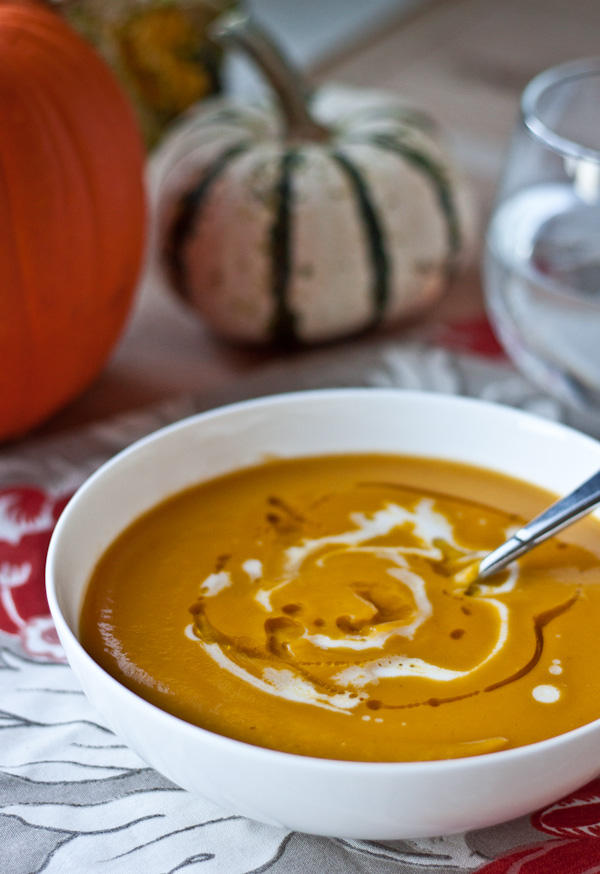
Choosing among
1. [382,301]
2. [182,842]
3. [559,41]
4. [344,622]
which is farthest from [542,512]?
[559,41]

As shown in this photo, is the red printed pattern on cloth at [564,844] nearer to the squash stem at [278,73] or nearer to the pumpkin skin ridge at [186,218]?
the pumpkin skin ridge at [186,218]

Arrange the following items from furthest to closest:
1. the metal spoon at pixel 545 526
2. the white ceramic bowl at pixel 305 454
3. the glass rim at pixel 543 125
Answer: the glass rim at pixel 543 125 < the metal spoon at pixel 545 526 < the white ceramic bowl at pixel 305 454

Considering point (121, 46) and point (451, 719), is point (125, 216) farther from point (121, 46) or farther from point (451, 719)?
point (451, 719)

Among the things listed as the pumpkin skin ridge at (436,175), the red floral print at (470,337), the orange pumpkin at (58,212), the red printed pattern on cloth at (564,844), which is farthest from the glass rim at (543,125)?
the red printed pattern on cloth at (564,844)

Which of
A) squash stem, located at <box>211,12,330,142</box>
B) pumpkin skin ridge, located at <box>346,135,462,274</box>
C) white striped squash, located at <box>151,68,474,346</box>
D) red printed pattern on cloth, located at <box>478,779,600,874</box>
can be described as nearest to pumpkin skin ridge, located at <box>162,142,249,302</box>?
A: white striped squash, located at <box>151,68,474,346</box>

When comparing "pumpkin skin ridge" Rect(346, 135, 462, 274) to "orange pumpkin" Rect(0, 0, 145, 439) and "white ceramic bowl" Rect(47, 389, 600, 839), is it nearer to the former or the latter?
"orange pumpkin" Rect(0, 0, 145, 439)

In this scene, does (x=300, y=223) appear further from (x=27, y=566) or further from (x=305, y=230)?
(x=27, y=566)

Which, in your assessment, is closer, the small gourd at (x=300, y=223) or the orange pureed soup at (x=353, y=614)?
the orange pureed soup at (x=353, y=614)
